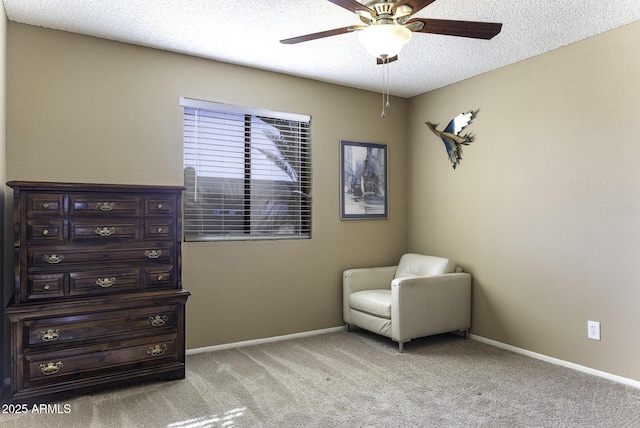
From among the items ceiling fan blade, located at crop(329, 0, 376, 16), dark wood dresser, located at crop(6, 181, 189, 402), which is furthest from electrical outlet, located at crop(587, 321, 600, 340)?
dark wood dresser, located at crop(6, 181, 189, 402)

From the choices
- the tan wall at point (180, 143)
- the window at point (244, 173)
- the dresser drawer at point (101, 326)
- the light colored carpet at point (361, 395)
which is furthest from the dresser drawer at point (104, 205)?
the light colored carpet at point (361, 395)

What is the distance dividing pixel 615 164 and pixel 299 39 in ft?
7.75

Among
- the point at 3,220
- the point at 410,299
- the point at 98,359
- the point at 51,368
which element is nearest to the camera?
the point at 51,368

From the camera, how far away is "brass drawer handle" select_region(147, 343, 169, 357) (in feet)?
9.58

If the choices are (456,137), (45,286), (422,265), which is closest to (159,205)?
(45,286)

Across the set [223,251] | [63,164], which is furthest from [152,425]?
[63,164]

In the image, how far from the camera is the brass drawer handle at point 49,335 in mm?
2602

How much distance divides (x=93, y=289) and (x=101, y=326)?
239 mm

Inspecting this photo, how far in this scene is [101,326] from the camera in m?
2.76

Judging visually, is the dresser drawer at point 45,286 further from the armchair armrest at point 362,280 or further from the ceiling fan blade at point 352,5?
the armchair armrest at point 362,280

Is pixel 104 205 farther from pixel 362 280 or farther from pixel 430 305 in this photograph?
pixel 430 305

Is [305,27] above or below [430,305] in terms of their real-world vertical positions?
above

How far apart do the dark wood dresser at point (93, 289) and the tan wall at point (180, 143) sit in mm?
538

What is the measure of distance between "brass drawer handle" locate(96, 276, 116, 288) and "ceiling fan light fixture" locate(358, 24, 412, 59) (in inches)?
83.4
